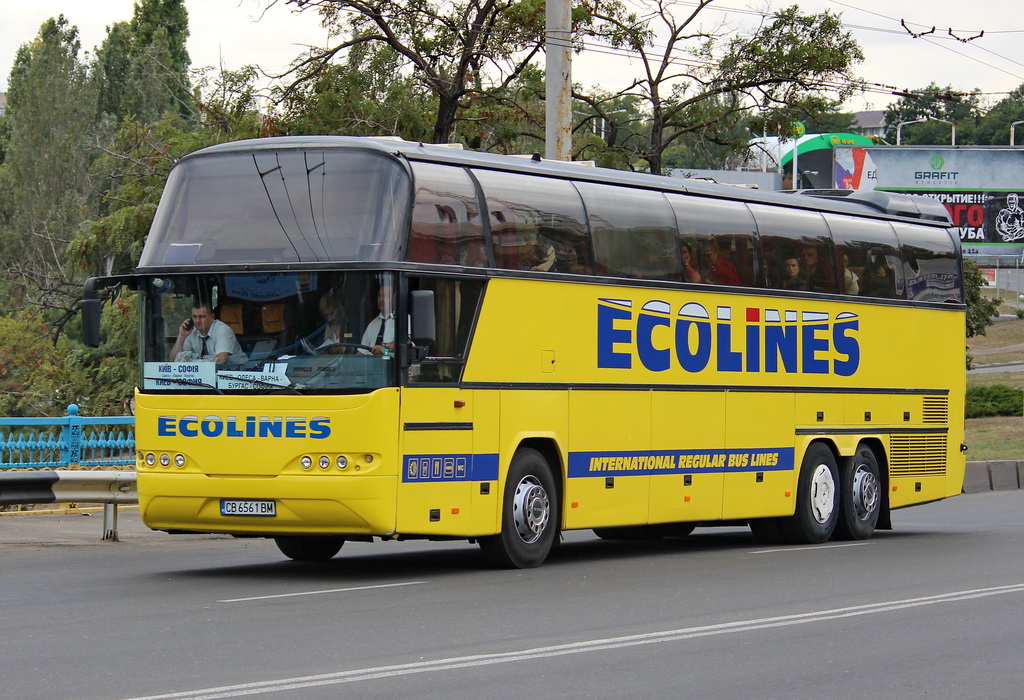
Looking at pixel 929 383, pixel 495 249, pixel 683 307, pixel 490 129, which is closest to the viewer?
pixel 495 249

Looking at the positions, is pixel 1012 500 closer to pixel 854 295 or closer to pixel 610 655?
pixel 854 295

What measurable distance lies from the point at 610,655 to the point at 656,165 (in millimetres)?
20701

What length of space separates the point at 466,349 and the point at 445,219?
1.11 metres

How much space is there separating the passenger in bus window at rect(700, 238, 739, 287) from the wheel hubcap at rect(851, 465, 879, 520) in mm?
3546

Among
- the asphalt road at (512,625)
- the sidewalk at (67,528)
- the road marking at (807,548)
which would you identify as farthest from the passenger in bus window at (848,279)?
the sidewalk at (67,528)

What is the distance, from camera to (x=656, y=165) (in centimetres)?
2833

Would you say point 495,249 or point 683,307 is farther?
point 683,307

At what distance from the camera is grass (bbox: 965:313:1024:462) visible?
33.2m

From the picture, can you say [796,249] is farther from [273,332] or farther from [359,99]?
[359,99]

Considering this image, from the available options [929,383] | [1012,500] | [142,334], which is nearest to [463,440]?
[142,334]

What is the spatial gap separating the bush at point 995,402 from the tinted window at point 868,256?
24486mm

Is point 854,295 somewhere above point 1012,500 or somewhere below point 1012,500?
above

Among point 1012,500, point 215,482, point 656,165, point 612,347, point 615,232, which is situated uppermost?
point 656,165

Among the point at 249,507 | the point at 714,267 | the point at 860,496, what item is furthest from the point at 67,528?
the point at 860,496
